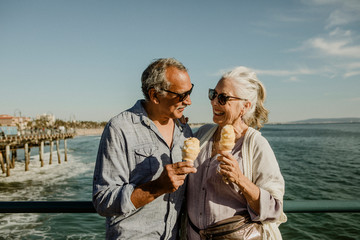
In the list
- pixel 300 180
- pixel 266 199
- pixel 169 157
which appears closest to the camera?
pixel 266 199

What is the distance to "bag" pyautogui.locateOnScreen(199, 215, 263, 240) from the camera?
2.28 m

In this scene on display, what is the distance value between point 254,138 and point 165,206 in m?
1.04

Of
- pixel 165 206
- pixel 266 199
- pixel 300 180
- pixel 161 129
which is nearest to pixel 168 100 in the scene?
pixel 161 129

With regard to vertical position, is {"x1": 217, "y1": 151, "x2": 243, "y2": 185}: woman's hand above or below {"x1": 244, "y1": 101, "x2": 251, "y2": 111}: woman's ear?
below

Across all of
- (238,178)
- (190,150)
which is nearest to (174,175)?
(190,150)

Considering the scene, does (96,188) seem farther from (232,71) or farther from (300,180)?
(300,180)

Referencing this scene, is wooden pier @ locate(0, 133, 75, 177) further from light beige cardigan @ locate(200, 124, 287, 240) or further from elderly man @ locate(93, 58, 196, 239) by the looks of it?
light beige cardigan @ locate(200, 124, 287, 240)

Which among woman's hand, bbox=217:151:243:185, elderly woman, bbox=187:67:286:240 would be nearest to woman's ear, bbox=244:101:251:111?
elderly woman, bbox=187:67:286:240

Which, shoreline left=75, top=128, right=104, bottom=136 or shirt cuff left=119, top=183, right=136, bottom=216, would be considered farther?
shoreline left=75, top=128, right=104, bottom=136

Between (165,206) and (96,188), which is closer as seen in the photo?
(96,188)

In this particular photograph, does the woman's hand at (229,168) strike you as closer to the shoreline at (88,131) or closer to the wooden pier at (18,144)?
the wooden pier at (18,144)

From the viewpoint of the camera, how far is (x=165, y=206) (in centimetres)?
245

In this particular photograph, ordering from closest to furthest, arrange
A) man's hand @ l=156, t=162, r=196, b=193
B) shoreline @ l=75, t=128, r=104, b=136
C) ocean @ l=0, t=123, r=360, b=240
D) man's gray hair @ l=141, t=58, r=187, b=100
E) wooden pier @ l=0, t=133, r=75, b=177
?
man's hand @ l=156, t=162, r=196, b=193 < man's gray hair @ l=141, t=58, r=187, b=100 < ocean @ l=0, t=123, r=360, b=240 < wooden pier @ l=0, t=133, r=75, b=177 < shoreline @ l=75, t=128, r=104, b=136

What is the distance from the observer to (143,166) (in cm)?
241
